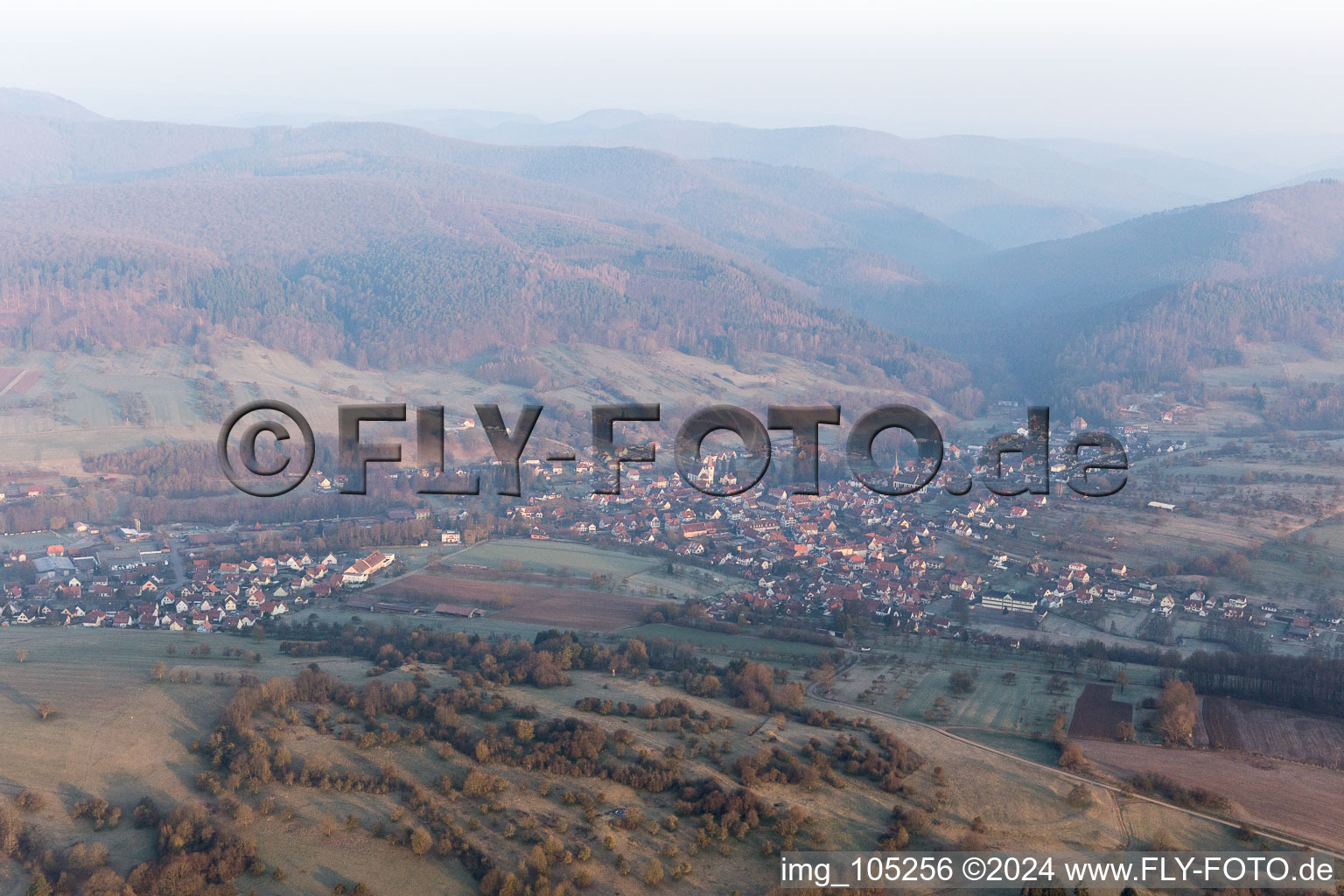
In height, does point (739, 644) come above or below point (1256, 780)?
above

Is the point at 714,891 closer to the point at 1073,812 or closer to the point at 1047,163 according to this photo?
the point at 1073,812

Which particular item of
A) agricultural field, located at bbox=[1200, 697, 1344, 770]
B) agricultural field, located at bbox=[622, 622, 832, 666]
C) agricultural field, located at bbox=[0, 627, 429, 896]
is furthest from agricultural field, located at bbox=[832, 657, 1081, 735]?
agricultural field, located at bbox=[0, 627, 429, 896]

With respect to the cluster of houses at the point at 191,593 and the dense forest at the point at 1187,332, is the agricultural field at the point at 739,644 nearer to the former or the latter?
the cluster of houses at the point at 191,593

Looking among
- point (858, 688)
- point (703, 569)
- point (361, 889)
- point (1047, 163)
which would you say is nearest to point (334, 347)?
point (703, 569)

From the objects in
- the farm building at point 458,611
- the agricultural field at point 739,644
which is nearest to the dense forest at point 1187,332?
the agricultural field at point 739,644

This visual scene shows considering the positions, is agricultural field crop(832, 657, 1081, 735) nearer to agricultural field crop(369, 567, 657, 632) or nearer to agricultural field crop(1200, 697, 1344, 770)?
agricultural field crop(1200, 697, 1344, 770)

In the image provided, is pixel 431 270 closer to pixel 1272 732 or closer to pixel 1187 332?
pixel 1187 332

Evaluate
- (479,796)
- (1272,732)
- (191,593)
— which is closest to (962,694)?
(1272,732)

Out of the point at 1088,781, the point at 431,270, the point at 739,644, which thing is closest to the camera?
the point at 1088,781

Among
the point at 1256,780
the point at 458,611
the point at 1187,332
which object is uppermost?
the point at 1187,332
